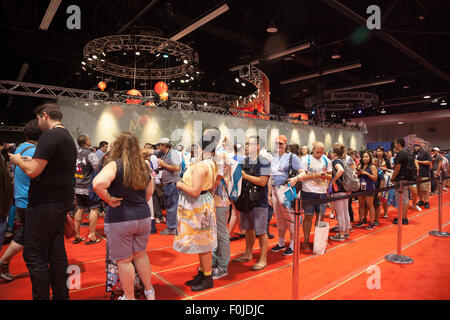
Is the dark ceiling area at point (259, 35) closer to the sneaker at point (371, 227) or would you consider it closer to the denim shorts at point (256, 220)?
the sneaker at point (371, 227)

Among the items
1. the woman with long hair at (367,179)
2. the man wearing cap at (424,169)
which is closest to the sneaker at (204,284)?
the woman with long hair at (367,179)

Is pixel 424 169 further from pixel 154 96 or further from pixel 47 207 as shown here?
pixel 47 207

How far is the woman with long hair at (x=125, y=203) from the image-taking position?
2133mm

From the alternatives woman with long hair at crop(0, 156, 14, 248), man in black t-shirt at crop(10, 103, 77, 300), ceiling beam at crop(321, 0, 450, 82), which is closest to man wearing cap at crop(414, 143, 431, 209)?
ceiling beam at crop(321, 0, 450, 82)

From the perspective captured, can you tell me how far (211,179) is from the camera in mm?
2678

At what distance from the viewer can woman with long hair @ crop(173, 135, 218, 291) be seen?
8.48ft

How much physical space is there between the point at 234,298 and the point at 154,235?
2.73m

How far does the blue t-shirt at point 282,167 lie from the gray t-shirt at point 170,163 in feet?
6.54

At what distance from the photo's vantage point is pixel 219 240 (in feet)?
10.1

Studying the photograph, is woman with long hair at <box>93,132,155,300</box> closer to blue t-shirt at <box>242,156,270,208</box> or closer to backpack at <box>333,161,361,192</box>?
blue t-shirt at <box>242,156,270,208</box>

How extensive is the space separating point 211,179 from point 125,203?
32.9 inches

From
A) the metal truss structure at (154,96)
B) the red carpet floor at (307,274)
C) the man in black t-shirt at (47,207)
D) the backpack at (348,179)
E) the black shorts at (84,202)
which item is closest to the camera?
the man in black t-shirt at (47,207)

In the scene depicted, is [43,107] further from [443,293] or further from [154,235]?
[443,293]

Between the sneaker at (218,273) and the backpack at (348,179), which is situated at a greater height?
the backpack at (348,179)
